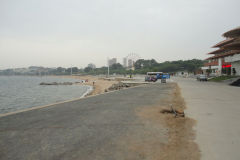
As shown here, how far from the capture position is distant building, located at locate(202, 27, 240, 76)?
35.3m

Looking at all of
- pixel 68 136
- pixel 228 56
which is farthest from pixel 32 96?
pixel 228 56

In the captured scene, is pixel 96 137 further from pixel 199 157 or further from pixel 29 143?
pixel 199 157

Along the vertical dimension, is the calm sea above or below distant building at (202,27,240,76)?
below

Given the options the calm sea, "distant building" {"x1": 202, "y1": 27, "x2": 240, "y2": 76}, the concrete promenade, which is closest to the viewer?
the concrete promenade

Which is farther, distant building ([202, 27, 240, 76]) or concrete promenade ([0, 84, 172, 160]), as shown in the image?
distant building ([202, 27, 240, 76])

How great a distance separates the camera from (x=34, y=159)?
11.8ft

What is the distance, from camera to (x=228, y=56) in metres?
47.1

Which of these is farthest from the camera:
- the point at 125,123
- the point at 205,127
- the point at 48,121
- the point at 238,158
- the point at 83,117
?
the point at 83,117

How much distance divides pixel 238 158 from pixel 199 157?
2.93ft

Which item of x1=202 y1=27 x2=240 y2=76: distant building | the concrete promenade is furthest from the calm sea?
x1=202 y1=27 x2=240 y2=76: distant building

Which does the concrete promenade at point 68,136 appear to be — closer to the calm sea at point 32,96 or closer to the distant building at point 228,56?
the calm sea at point 32,96

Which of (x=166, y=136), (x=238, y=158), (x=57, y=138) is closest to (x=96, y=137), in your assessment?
(x=57, y=138)

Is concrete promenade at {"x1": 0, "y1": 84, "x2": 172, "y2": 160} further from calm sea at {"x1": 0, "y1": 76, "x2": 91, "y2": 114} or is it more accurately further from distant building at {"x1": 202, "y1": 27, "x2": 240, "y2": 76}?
distant building at {"x1": 202, "y1": 27, "x2": 240, "y2": 76}

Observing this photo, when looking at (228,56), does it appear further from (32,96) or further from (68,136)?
(32,96)
